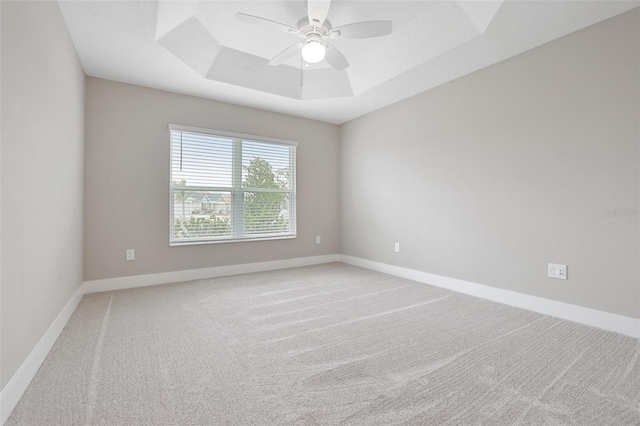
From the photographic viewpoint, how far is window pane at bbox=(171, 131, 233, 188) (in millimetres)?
3822

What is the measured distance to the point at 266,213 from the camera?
4516mm

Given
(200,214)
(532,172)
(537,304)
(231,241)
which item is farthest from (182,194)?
(537,304)

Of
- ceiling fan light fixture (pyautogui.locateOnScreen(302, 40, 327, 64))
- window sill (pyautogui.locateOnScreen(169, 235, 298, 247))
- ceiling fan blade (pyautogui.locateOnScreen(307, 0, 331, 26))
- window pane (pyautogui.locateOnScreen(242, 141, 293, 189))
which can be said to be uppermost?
ceiling fan blade (pyautogui.locateOnScreen(307, 0, 331, 26))

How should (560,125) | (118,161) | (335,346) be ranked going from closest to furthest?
(335,346), (560,125), (118,161)

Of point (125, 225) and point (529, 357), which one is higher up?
point (125, 225)

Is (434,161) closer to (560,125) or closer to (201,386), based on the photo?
(560,125)

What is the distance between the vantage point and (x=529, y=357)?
74.5 inches

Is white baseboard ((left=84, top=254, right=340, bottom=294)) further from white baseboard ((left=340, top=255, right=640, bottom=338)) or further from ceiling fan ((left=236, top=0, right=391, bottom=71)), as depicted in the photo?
ceiling fan ((left=236, top=0, right=391, bottom=71))

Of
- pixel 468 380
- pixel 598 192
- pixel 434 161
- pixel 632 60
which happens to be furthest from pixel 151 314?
pixel 632 60

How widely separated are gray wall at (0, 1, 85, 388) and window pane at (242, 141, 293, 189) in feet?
6.60

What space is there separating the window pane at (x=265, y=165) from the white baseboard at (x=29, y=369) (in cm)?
255

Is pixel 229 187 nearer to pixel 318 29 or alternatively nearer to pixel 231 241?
pixel 231 241

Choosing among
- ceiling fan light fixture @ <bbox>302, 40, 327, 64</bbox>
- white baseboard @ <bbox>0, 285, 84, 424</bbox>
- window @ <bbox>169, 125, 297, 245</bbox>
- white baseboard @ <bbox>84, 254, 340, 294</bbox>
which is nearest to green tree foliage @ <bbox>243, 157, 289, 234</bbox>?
window @ <bbox>169, 125, 297, 245</bbox>

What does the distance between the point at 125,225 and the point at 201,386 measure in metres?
2.64
